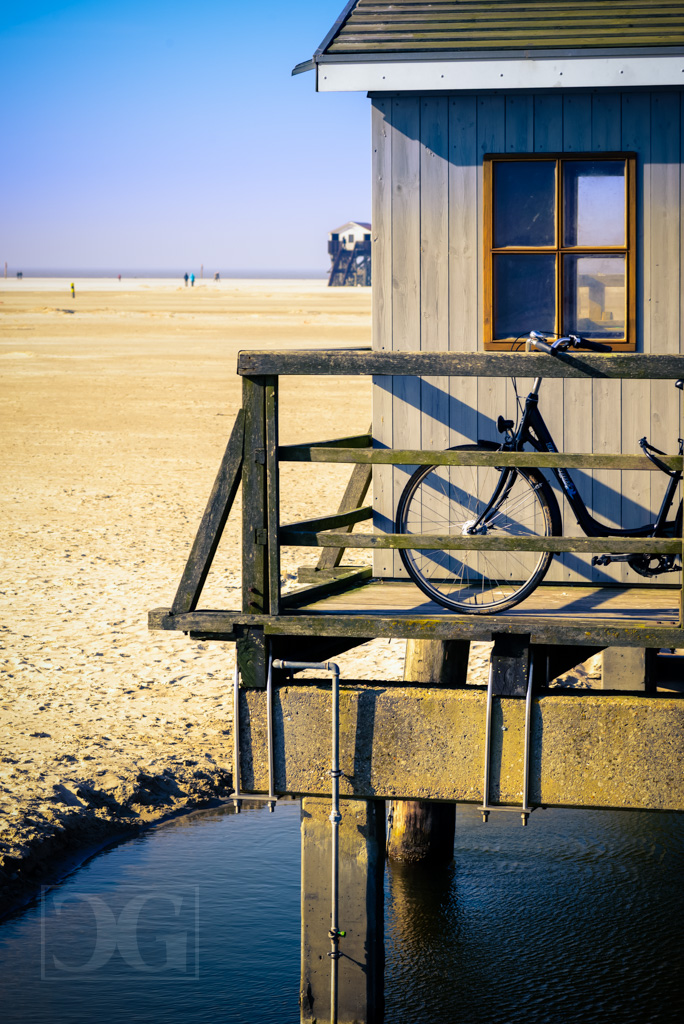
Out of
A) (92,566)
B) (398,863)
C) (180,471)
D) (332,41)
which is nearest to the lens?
(332,41)

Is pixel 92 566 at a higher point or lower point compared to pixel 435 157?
lower

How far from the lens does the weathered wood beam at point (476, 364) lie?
16.5 feet

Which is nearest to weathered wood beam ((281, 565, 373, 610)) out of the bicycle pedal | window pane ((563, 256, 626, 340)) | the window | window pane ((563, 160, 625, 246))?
the bicycle pedal

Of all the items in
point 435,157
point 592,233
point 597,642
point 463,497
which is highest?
point 435,157

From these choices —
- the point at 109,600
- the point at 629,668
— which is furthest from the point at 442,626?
the point at 109,600

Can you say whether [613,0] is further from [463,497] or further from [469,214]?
[463,497]

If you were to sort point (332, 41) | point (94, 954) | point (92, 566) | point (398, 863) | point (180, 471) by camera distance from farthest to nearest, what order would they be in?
point (180, 471) → point (92, 566) → point (398, 863) → point (94, 954) → point (332, 41)

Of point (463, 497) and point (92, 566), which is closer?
point (463, 497)

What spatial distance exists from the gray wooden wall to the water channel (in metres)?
2.43

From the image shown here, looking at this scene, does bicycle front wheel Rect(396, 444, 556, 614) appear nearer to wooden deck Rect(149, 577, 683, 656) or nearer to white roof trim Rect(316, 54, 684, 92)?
wooden deck Rect(149, 577, 683, 656)

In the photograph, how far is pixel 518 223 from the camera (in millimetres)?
6738

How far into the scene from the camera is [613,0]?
6.89m

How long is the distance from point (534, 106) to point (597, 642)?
3.16 m

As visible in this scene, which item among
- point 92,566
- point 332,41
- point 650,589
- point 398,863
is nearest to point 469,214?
point 332,41
